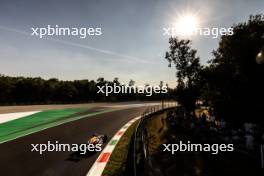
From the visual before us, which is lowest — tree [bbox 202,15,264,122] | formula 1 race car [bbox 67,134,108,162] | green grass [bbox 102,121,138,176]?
green grass [bbox 102,121,138,176]

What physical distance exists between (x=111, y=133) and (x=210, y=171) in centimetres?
909

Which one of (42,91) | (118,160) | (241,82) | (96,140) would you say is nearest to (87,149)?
(96,140)

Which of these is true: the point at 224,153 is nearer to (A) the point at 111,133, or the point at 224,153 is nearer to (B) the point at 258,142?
(B) the point at 258,142

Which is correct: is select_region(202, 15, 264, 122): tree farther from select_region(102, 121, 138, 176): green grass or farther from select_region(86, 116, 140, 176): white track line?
select_region(86, 116, 140, 176): white track line

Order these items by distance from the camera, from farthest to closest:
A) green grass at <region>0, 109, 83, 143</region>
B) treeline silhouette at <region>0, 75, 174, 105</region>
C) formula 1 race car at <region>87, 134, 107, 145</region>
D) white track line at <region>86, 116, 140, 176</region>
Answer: treeline silhouette at <region>0, 75, 174, 105</region> < green grass at <region>0, 109, 83, 143</region> < formula 1 race car at <region>87, 134, 107, 145</region> < white track line at <region>86, 116, 140, 176</region>

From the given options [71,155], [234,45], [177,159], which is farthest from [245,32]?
[71,155]

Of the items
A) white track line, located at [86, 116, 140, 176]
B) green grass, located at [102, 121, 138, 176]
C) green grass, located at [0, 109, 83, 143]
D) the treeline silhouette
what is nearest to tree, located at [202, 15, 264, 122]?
green grass, located at [102, 121, 138, 176]

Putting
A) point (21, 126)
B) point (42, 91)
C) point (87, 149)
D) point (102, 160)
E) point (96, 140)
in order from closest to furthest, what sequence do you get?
point (102, 160) < point (87, 149) < point (96, 140) < point (21, 126) < point (42, 91)

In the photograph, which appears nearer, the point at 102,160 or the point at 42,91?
the point at 102,160

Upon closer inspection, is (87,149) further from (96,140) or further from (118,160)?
(118,160)

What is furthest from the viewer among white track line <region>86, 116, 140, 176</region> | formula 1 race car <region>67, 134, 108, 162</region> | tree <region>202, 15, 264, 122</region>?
tree <region>202, 15, 264, 122</region>

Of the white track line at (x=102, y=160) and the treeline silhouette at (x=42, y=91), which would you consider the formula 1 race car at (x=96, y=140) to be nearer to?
the white track line at (x=102, y=160)

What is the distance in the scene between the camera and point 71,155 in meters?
10.2

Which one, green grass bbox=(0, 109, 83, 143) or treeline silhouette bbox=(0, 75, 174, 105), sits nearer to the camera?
green grass bbox=(0, 109, 83, 143)
